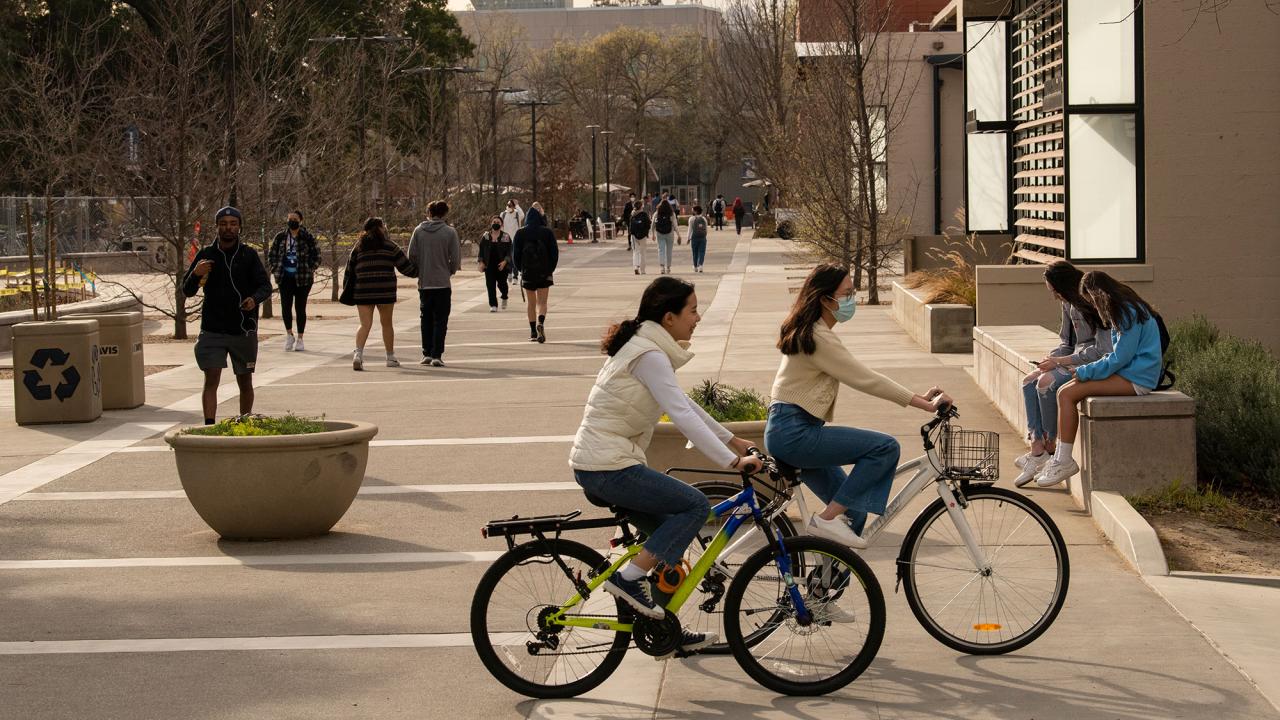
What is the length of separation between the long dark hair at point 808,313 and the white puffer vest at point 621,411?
962mm

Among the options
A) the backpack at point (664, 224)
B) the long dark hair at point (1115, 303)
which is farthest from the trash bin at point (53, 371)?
the backpack at point (664, 224)

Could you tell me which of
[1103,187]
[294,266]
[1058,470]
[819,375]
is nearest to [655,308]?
[819,375]

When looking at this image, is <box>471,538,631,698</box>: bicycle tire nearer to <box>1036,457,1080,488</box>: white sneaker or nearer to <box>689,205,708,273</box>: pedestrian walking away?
<box>1036,457,1080,488</box>: white sneaker

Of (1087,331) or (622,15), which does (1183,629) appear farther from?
(622,15)

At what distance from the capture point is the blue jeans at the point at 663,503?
6.07 m

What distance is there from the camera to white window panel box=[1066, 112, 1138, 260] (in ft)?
53.0

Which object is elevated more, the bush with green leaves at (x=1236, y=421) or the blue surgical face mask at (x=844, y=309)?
the blue surgical face mask at (x=844, y=309)

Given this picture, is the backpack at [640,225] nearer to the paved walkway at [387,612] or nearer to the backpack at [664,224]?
the backpack at [664,224]

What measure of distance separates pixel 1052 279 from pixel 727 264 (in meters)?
33.8

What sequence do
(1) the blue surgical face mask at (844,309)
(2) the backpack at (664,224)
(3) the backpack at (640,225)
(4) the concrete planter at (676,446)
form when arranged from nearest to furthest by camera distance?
(1) the blue surgical face mask at (844,309), (4) the concrete planter at (676,446), (2) the backpack at (664,224), (3) the backpack at (640,225)

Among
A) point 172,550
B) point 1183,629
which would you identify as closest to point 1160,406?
point 1183,629

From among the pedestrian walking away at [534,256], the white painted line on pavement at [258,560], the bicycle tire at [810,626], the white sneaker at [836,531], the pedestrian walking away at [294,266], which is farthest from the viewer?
the pedestrian walking away at [534,256]

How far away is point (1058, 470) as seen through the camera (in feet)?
32.3

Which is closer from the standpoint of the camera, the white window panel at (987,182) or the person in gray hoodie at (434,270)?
the person in gray hoodie at (434,270)
